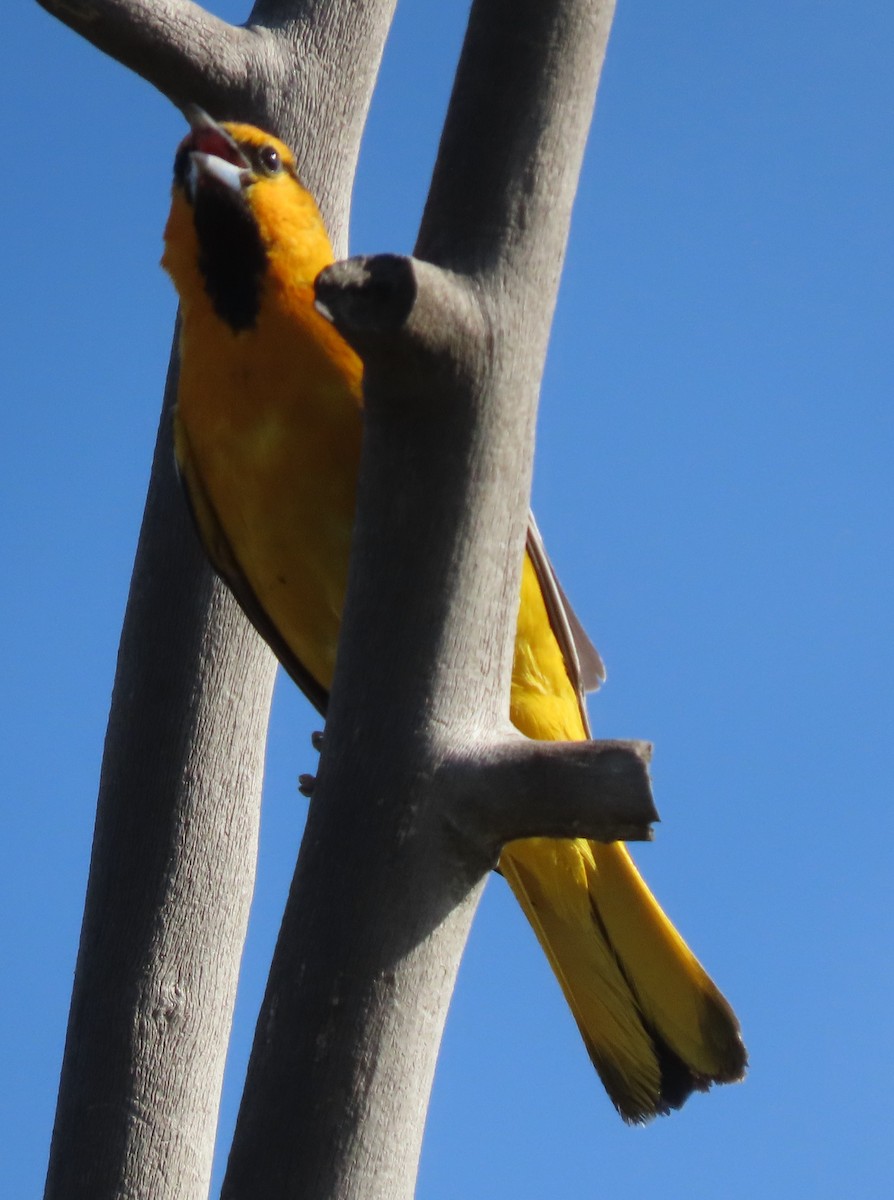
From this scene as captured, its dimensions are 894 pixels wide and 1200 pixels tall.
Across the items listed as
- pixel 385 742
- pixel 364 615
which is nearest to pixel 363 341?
pixel 364 615

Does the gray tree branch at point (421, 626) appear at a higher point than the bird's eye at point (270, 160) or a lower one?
lower

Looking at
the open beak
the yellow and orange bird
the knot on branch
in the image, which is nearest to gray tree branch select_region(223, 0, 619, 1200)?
the knot on branch

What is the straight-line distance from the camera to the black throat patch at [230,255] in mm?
2777

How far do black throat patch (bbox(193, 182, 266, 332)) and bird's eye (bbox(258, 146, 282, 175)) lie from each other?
93mm

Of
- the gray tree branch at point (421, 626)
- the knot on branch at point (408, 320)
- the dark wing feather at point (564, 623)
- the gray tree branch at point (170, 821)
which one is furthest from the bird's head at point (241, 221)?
the knot on branch at point (408, 320)

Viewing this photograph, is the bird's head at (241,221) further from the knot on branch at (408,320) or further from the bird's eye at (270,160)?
the knot on branch at (408,320)

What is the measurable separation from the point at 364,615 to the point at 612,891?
4.79 feet

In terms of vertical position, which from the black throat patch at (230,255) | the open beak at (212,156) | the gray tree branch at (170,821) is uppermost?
the open beak at (212,156)

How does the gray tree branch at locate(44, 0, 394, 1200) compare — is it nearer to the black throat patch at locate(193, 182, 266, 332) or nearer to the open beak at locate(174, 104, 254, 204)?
the open beak at locate(174, 104, 254, 204)

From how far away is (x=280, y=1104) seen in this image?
1394 mm

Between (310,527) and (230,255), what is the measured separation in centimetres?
67

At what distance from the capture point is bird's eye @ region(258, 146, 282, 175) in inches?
113

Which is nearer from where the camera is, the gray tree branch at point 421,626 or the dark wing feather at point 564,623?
the gray tree branch at point 421,626

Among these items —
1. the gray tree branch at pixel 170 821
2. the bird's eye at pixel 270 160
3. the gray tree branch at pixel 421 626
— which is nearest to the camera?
the gray tree branch at pixel 421 626
